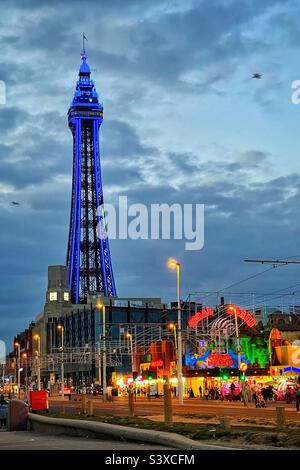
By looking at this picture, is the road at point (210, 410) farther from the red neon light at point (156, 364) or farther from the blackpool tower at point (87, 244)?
the blackpool tower at point (87, 244)

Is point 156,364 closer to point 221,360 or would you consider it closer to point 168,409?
point 221,360

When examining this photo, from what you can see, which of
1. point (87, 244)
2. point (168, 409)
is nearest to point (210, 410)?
point (168, 409)

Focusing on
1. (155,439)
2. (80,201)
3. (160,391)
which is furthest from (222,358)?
(80,201)

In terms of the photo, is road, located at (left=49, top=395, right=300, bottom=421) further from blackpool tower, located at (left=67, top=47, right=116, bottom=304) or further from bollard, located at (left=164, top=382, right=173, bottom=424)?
blackpool tower, located at (left=67, top=47, right=116, bottom=304)

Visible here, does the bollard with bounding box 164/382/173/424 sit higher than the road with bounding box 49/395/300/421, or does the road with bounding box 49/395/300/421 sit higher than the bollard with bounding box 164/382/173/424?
the bollard with bounding box 164/382/173/424

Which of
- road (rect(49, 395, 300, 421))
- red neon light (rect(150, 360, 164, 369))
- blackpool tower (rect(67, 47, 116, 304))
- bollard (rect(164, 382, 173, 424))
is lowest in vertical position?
road (rect(49, 395, 300, 421))

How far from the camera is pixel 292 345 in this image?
6456 cm

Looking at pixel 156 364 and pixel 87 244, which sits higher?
pixel 87 244

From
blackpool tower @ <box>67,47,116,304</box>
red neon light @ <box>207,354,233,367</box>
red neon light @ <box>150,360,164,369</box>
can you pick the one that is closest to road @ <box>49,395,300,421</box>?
red neon light @ <box>207,354,233,367</box>

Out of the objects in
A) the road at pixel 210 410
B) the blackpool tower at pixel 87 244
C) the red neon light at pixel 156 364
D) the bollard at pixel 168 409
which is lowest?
the road at pixel 210 410

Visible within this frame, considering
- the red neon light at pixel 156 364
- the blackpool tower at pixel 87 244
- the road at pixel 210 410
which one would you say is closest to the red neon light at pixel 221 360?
the road at pixel 210 410

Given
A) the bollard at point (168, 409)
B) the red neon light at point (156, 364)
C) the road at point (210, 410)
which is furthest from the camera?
the red neon light at point (156, 364)

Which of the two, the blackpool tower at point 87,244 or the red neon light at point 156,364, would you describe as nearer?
the red neon light at point 156,364
